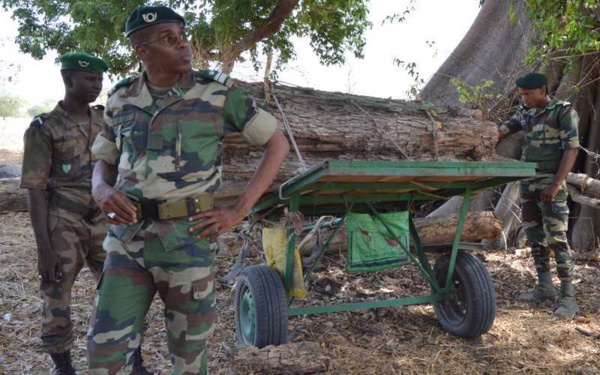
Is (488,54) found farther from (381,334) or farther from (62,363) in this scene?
(62,363)

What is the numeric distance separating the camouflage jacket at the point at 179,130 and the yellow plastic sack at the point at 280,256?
53.7 inches

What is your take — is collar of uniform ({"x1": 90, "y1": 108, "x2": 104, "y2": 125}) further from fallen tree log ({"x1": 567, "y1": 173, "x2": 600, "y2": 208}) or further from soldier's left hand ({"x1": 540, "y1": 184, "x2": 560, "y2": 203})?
fallen tree log ({"x1": 567, "y1": 173, "x2": 600, "y2": 208})

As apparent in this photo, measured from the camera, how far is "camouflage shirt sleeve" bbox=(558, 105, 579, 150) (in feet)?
16.1

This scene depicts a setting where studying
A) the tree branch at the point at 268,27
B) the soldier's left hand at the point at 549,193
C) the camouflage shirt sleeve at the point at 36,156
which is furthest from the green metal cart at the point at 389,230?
the tree branch at the point at 268,27

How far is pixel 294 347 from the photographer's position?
3.47 metres

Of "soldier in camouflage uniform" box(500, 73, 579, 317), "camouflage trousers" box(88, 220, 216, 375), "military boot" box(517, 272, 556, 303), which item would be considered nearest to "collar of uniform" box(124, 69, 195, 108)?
"camouflage trousers" box(88, 220, 216, 375)

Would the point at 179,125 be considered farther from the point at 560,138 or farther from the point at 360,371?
the point at 560,138

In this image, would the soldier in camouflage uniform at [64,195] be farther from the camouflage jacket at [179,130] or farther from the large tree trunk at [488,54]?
the large tree trunk at [488,54]

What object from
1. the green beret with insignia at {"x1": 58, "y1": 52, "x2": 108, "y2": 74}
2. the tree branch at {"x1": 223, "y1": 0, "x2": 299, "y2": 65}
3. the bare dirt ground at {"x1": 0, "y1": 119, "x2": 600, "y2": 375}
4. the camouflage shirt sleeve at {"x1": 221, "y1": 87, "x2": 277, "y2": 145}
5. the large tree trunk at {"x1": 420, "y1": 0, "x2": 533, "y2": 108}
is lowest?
the bare dirt ground at {"x1": 0, "y1": 119, "x2": 600, "y2": 375}

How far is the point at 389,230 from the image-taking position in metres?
3.93

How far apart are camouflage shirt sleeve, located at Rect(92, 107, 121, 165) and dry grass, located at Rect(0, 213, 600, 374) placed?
1.58 m

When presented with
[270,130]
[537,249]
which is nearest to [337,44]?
[537,249]

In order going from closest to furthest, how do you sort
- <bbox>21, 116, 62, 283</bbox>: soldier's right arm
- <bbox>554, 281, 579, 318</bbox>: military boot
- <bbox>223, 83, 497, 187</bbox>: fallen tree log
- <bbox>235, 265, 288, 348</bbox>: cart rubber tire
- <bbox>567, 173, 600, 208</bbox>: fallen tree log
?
<bbox>21, 116, 62, 283</bbox>: soldier's right arm → <bbox>235, 265, 288, 348</bbox>: cart rubber tire → <bbox>223, 83, 497, 187</bbox>: fallen tree log → <bbox>554, 281, 579, 318</bbox>: military boot → <bbox>567, 173, 600, 208</bbox>: fallen tree log

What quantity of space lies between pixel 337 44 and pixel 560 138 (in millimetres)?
8562
